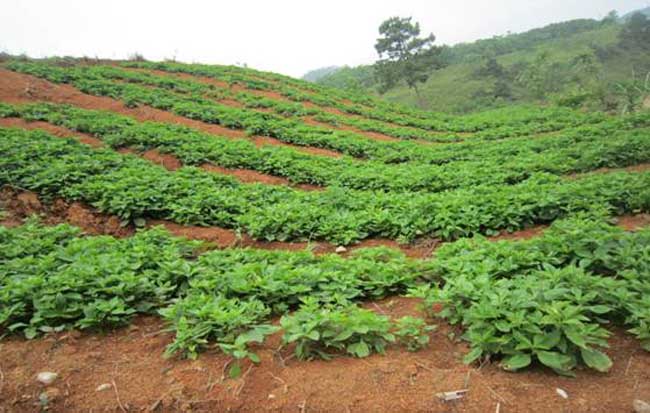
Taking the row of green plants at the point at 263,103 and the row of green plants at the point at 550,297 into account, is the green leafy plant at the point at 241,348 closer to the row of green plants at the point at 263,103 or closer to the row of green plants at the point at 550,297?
the row of green plants at the point at 550,297

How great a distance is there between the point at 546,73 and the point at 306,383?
4410cm

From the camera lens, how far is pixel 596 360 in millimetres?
2137

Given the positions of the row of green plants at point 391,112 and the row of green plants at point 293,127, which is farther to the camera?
the row of green plants at point 391,112

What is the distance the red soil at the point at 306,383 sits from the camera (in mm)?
2016

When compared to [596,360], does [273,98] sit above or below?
above

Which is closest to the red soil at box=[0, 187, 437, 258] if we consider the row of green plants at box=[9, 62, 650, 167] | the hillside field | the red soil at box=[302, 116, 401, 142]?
the hillside field

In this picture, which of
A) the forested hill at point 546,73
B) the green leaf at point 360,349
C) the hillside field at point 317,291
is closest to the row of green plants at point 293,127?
the hillside field at point 317,291

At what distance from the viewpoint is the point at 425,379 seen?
221cm

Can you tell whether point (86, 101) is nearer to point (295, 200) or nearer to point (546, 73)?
point (295, 200)

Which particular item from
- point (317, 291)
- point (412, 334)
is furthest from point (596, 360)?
point (317, 291)

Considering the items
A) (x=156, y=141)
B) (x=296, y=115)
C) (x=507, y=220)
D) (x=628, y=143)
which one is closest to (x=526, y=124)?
(x=628, y=143)

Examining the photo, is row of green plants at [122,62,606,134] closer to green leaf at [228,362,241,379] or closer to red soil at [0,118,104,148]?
red soil at [0,118,104,148]

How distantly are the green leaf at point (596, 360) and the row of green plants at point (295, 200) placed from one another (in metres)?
2.52

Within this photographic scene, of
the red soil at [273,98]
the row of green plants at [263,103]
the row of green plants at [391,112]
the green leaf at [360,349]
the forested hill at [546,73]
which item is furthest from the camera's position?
the forested hill at [546,73]
